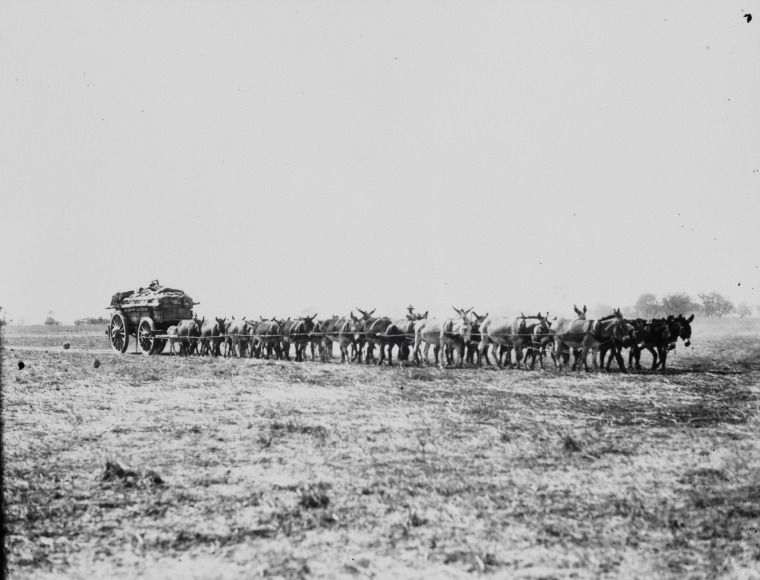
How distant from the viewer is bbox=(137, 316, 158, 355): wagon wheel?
Result: 27250 mm

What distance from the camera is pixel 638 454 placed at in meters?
7.23

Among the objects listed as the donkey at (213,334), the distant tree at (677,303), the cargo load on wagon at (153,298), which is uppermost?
the distant tree at (677,303)

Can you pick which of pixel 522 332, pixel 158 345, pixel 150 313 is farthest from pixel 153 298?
pixel 522 332

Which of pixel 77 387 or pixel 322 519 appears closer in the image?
pixel 322 519

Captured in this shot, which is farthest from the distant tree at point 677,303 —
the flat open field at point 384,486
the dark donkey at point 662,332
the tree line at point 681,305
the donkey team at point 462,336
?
the flat open field at point 384,486

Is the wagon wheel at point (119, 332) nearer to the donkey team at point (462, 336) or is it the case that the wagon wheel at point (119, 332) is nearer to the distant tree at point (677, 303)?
the donkey team at point (462, 336)

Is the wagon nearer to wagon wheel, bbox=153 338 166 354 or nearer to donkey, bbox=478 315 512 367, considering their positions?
wagon wheel, bbox=153 338 166 354

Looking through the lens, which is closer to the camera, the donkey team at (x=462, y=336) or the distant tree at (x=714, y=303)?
the donkey team at (x=462, y=336)

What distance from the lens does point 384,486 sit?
602cm

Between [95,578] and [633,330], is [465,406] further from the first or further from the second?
[633,330]

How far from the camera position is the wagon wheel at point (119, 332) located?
28.7 meters

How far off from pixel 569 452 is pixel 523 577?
11.6 feet

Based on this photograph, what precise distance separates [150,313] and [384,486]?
24.4 meters

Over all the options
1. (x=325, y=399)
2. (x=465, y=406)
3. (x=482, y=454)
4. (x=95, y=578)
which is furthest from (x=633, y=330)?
(x=95, y=578)
